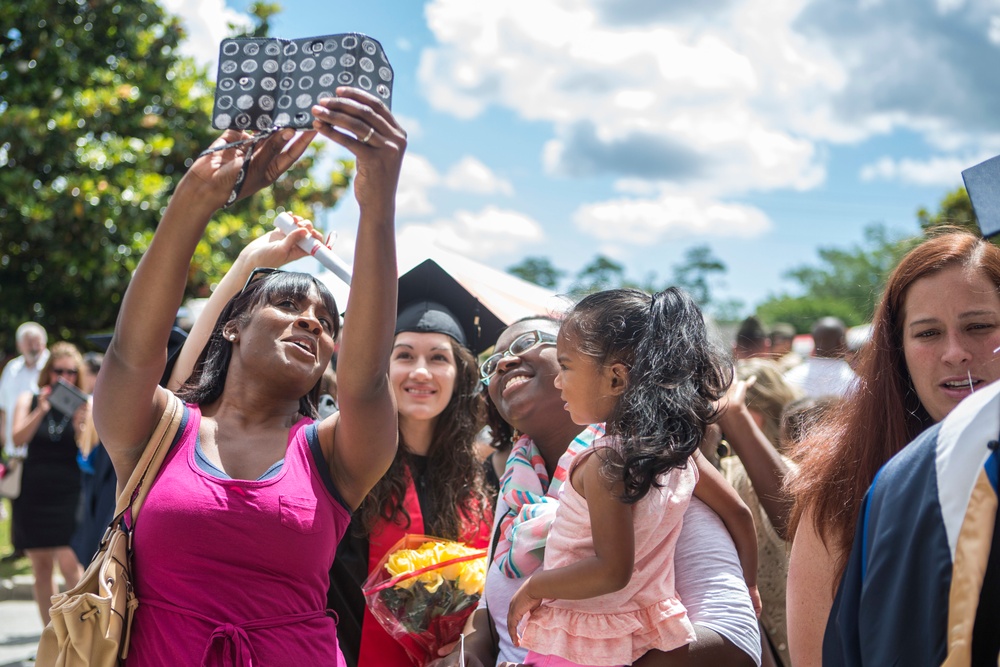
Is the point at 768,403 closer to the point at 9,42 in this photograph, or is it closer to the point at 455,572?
the point at 455,572

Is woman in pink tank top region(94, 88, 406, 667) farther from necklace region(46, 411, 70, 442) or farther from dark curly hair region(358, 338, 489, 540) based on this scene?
necklace region(46, 411, 70, 442)

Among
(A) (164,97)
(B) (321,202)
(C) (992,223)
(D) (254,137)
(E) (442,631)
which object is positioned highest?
(A) (164,97)

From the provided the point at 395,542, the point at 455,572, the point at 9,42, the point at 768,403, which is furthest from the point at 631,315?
the point at 9,42

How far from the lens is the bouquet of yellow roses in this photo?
9.37 ft

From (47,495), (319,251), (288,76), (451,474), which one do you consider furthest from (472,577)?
(47,495)

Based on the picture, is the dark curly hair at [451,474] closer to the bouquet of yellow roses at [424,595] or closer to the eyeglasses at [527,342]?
the bouquet of yellow roses at [424,595]

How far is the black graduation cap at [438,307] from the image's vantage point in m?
3.68

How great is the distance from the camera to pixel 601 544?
220 centimetres

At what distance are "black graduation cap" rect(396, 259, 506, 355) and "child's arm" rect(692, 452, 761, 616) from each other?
146 cm

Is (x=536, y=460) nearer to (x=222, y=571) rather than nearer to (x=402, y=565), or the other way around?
(x=402, y=565)

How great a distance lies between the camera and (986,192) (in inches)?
62.4

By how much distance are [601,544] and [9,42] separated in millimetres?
12306

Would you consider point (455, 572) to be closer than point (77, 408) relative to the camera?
Yes

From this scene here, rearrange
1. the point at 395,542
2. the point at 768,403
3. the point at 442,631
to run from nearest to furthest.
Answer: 1. the point at 442,631
2. the point at 395,542
3. the point at 768,403
